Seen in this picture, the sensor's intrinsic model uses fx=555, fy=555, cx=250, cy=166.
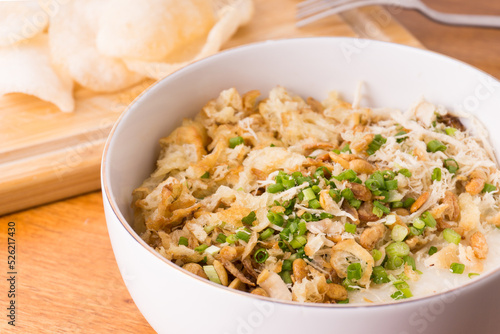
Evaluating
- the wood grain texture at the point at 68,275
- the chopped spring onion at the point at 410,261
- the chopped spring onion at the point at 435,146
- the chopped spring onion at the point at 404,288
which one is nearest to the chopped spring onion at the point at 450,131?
the chopped spring onion at the point at 435,146

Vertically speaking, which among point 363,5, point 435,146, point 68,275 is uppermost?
point 363,5

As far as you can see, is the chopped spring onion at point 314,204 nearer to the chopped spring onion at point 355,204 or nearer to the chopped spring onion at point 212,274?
the chopped spring onion at point 355,204

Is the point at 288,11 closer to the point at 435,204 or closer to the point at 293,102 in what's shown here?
the point at 293,102

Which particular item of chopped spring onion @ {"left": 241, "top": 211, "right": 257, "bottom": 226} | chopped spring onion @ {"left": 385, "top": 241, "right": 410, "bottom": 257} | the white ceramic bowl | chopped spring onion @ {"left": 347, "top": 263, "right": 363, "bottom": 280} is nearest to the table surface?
the white ceramic bowl

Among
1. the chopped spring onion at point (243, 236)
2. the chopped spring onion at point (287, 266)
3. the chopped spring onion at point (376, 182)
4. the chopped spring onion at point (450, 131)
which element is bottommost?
the chopped spring onion at point (287, 266)

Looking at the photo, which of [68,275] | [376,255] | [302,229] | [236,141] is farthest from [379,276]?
[68,275]

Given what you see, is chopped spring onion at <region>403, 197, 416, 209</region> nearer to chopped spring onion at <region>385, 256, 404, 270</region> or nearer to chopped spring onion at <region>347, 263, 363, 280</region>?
chopped spring onion at <region>385, 256, 404, 270</region>

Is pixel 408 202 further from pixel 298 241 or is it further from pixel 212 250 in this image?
pixel 212 250
